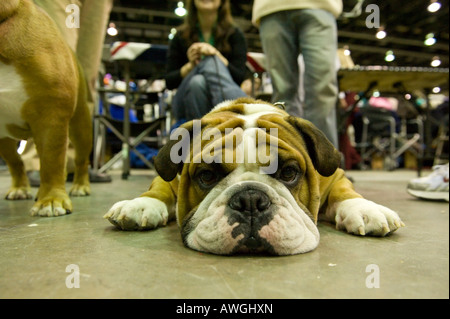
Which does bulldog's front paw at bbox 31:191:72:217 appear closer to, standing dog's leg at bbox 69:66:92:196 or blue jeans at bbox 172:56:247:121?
standing dog's leg at bbox 69:66:92:196

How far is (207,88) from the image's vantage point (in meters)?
3.23

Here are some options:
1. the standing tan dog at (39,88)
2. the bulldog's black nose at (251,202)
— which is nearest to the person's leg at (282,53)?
the standing tan dog at (39,88)

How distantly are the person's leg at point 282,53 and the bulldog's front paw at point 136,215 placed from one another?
205 centimetres

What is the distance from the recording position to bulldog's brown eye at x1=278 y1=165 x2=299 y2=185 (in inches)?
59.8

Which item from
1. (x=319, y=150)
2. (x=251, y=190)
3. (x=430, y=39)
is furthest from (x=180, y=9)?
(x=251, y=190)

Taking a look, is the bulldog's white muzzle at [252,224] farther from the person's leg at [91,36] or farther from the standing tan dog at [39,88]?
the person's leg at [91,36]

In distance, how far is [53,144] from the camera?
84.5 inches

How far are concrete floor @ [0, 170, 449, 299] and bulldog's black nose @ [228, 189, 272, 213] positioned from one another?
0.59ft

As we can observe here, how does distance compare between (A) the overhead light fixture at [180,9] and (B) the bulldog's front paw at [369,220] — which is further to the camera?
(A) the overhead light fixture at [180,9]

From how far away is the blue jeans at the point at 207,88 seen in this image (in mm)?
3153

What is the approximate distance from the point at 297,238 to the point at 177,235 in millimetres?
624

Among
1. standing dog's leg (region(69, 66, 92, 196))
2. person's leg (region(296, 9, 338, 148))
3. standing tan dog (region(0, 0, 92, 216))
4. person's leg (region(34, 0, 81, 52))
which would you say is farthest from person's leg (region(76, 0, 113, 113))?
person's leg (region(296, 9, 338, 148))

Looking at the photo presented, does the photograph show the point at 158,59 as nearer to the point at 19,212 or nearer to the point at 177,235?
the point at 19,212
